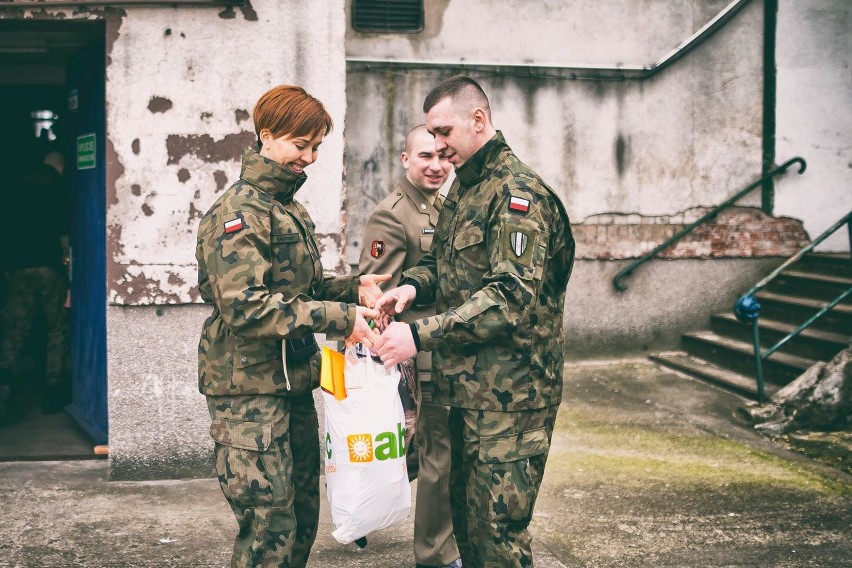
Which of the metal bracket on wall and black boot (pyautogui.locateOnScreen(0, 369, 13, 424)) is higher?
the metal bracket on wall

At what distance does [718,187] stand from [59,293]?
5370 millimetres

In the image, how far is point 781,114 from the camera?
805 cm

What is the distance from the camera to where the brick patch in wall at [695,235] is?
7793 mm

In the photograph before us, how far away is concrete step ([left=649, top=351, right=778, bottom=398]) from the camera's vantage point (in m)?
6.71

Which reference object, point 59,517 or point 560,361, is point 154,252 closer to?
point 59,517

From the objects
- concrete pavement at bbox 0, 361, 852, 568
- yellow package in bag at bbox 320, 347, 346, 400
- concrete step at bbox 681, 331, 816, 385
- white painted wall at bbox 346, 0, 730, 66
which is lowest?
concrete pavement at bbox 0, 361, 852, 568

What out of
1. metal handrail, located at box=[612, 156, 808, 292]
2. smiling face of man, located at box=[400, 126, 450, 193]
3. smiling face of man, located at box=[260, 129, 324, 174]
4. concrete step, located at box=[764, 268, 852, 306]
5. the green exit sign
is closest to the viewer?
smiling face of man, located at box=[260, 129, 324, 174]

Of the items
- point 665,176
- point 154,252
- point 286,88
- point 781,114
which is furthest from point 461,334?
point 781,114

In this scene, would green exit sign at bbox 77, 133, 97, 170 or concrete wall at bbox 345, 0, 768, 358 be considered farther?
concrete wall at bbox 345, 0, 768, 358

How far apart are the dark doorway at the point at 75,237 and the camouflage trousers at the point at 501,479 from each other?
306 cm

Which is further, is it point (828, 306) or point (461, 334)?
point (828, 306)

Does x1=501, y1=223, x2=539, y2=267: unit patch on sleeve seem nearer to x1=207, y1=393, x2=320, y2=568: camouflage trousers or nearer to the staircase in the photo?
x1=207, y1=393, x2=320, y2=568: camouflage trousers

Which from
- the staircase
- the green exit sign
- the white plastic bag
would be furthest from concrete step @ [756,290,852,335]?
the green exit sign

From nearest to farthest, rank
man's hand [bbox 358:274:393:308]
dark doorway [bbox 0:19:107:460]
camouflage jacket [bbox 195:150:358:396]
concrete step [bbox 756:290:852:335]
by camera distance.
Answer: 1. camouflage jacket [bbox 195:150:358:396]
2. man's hand [bbox 358:274:393:308]
3. dark doorway [bbox 0:19:107:460]
4. concrete step [bbox 756:290:852:335]
